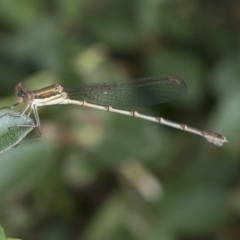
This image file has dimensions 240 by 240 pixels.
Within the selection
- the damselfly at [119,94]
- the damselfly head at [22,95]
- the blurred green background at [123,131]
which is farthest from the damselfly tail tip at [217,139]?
the damselfly head at [22,95]

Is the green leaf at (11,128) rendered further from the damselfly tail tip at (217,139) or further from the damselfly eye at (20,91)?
the damselfly tail tip at (217,139)

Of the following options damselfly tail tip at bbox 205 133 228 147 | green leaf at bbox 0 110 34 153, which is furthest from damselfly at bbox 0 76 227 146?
green leaf at bbox 0 110 34 153

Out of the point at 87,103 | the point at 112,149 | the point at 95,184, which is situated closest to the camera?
the point at 87,103

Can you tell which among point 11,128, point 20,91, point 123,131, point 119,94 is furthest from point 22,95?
point 11,128

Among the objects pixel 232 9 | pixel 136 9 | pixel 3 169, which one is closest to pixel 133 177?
pixel 3 169

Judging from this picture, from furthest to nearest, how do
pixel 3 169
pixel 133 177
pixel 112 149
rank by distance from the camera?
pixel 133 177
pixel 112 149
pixel 3 169

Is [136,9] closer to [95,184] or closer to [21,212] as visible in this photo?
[95,184]

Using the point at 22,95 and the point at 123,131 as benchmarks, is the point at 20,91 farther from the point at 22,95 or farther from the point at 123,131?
the point at 123,131
